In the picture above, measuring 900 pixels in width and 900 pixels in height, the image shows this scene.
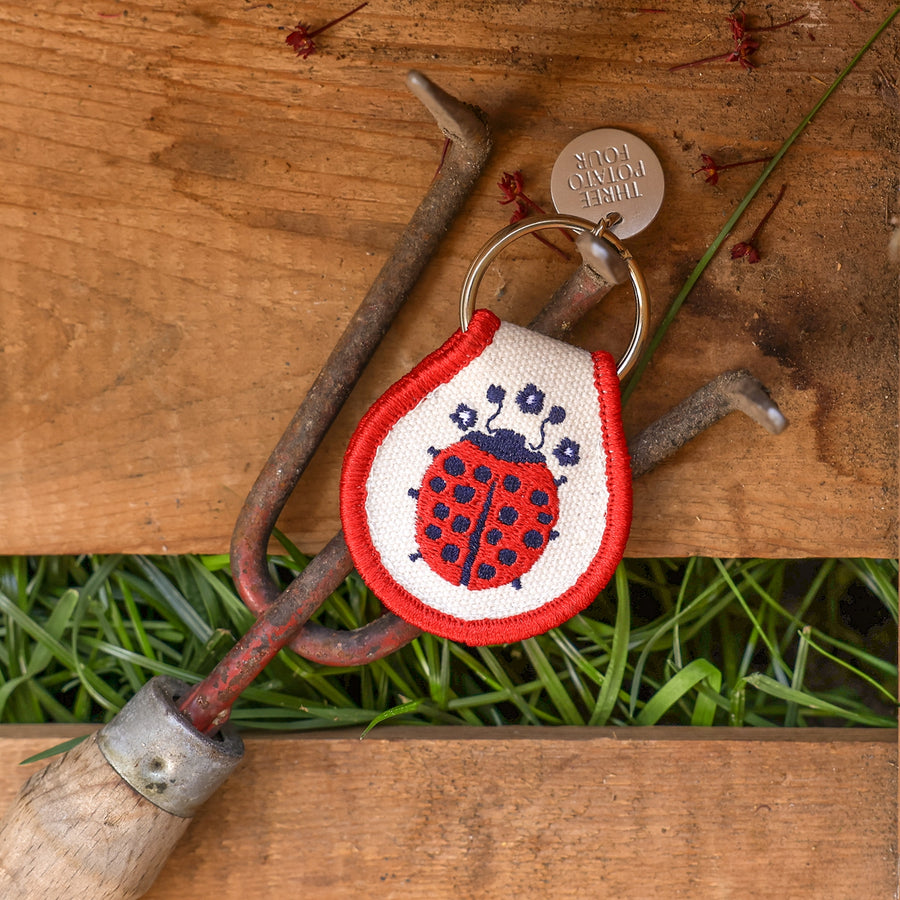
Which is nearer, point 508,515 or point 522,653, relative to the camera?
point 508,515

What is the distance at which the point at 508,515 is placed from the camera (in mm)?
538

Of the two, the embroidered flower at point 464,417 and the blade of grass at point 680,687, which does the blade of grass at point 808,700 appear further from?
the embroidered flower at point 464,417

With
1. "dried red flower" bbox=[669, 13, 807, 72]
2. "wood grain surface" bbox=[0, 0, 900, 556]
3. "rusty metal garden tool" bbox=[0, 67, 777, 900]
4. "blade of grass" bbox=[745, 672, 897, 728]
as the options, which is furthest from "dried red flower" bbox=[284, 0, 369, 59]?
"blade of grass" bbox=[745, 672, 897, 728]

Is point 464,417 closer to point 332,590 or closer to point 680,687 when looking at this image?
point 332,590

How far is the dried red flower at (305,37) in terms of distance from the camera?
59cm

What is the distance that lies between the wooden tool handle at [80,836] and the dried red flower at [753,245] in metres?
0.56

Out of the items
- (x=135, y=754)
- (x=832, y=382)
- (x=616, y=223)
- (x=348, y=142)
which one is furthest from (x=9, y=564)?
(x=832, y=382)

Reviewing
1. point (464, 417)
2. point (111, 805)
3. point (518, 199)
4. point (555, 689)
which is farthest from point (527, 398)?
point (111, 805)

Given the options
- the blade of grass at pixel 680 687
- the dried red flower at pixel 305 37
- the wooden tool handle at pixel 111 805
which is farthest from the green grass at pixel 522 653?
the dried red flower at pixel 305 37

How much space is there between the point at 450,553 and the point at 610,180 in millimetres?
287

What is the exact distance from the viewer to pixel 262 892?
64cm

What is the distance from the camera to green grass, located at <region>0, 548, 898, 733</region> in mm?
663

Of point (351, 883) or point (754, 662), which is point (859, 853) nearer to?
point (754, 662)

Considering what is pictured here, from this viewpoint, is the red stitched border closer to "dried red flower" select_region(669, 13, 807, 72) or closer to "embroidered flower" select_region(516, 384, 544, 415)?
"embroidered flower" select_region(516, 384, 544, 415)
